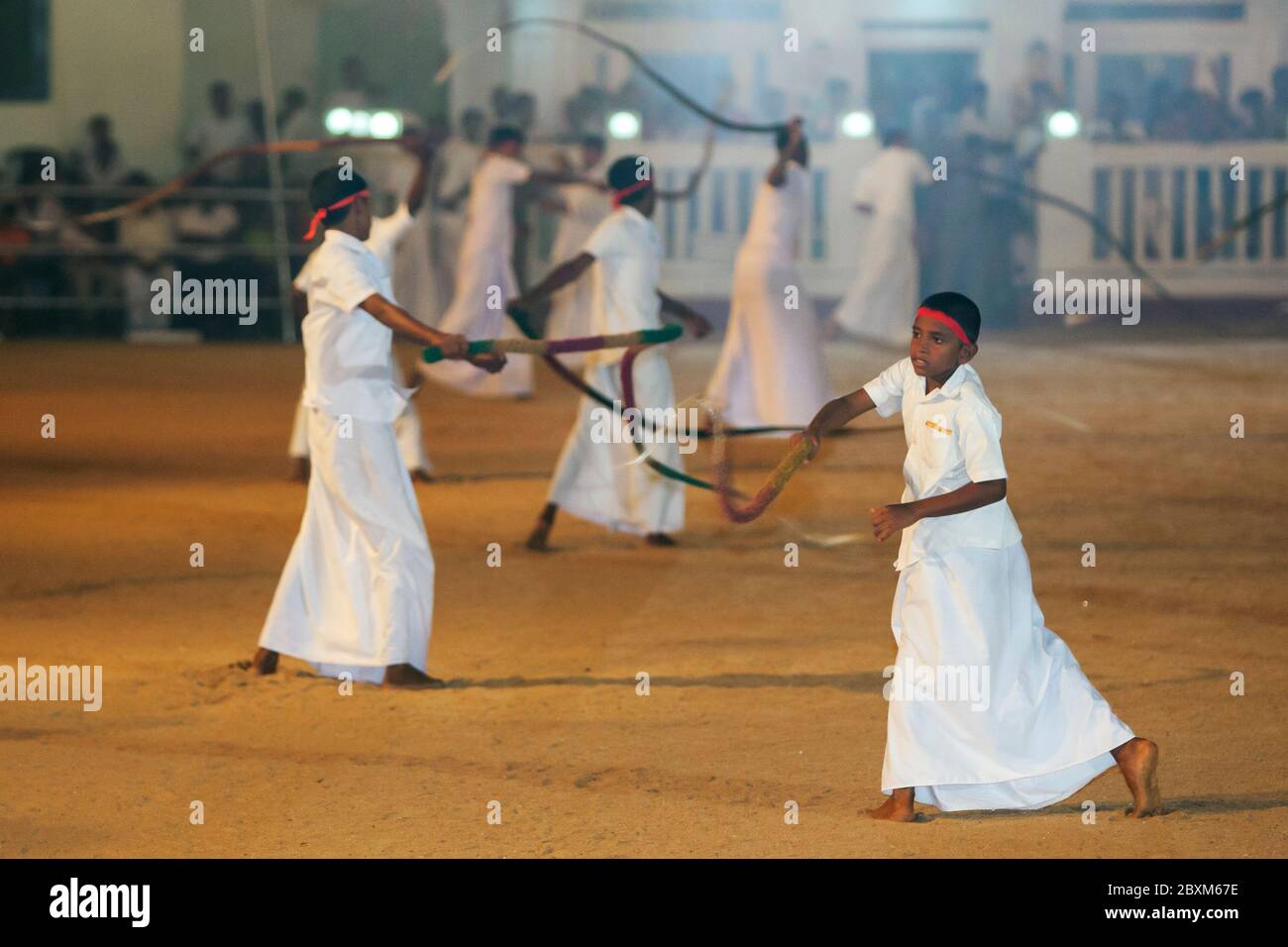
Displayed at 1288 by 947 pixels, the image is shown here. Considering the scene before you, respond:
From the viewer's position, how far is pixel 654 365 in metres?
9.28

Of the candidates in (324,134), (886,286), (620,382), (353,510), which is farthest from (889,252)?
(353,510)

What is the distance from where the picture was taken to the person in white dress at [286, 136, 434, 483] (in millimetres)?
9578

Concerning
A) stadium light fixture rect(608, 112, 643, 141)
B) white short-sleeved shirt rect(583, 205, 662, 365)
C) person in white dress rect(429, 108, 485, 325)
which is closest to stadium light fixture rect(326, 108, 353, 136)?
person in white dress rect(429, 108, 485, 325)

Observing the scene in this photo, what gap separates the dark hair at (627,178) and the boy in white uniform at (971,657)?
13.7 ft

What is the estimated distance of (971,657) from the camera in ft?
16.6

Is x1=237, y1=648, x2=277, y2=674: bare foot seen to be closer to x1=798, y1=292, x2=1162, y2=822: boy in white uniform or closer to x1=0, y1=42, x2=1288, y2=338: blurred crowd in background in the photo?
x1=798, y1=292, x2=1162, y2=822: boy in white uniform

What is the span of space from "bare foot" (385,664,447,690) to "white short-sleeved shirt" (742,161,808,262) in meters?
5.90

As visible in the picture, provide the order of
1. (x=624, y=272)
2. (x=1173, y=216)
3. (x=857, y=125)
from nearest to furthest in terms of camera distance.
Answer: (x=624, y=272), (x=857, y=125), (x=1173, y=216)

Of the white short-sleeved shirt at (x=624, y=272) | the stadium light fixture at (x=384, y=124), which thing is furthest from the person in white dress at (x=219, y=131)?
the white short-sleeved shirt at (x=624, y=272)

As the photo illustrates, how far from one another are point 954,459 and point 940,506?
0.54ft

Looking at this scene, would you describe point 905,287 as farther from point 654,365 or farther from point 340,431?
point 340,431

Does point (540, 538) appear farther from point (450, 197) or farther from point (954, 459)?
point (450, 197)
